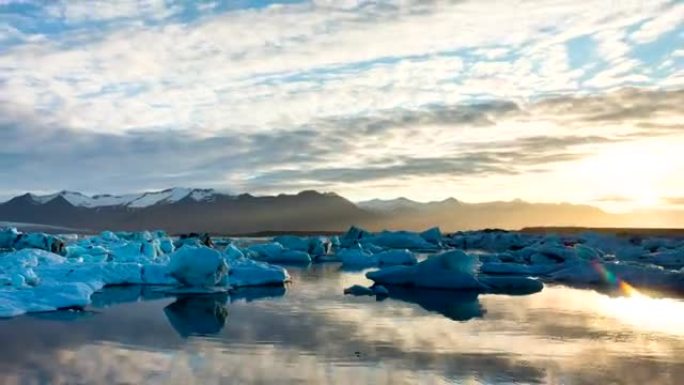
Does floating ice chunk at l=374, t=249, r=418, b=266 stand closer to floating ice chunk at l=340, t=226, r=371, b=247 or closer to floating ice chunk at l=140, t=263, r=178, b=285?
floating ice chunk at l=140, t=263, r=178, b=285

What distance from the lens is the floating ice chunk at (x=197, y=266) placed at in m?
19.0

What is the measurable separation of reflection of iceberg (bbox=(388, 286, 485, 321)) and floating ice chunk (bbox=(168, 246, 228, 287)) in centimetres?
462

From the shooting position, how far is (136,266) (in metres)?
21.7

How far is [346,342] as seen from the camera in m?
11.0

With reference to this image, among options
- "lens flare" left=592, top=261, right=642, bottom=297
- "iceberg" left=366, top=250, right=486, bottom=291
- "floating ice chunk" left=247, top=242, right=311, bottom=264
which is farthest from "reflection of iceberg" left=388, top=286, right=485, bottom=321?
"floating ice chunk" left=247, top=242, right=311, bottom=264

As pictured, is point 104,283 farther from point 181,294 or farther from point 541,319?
point 541,319

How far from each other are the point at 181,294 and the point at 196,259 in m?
0.98

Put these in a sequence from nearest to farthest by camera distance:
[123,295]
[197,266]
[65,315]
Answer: [65,315], [123,295], [197,266]

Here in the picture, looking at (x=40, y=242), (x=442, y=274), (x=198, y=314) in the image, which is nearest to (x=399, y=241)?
(x=40, y=242)

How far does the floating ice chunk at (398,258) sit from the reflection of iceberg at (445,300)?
8.79 m

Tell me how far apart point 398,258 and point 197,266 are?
13.1m

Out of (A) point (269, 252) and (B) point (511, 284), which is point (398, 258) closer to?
(A) point (269, 252)

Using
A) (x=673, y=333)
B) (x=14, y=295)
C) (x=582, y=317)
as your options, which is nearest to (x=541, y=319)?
(x=582, y=317)

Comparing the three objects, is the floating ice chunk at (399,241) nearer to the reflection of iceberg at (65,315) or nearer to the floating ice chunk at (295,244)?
the floating ice chunk at (295,244)
